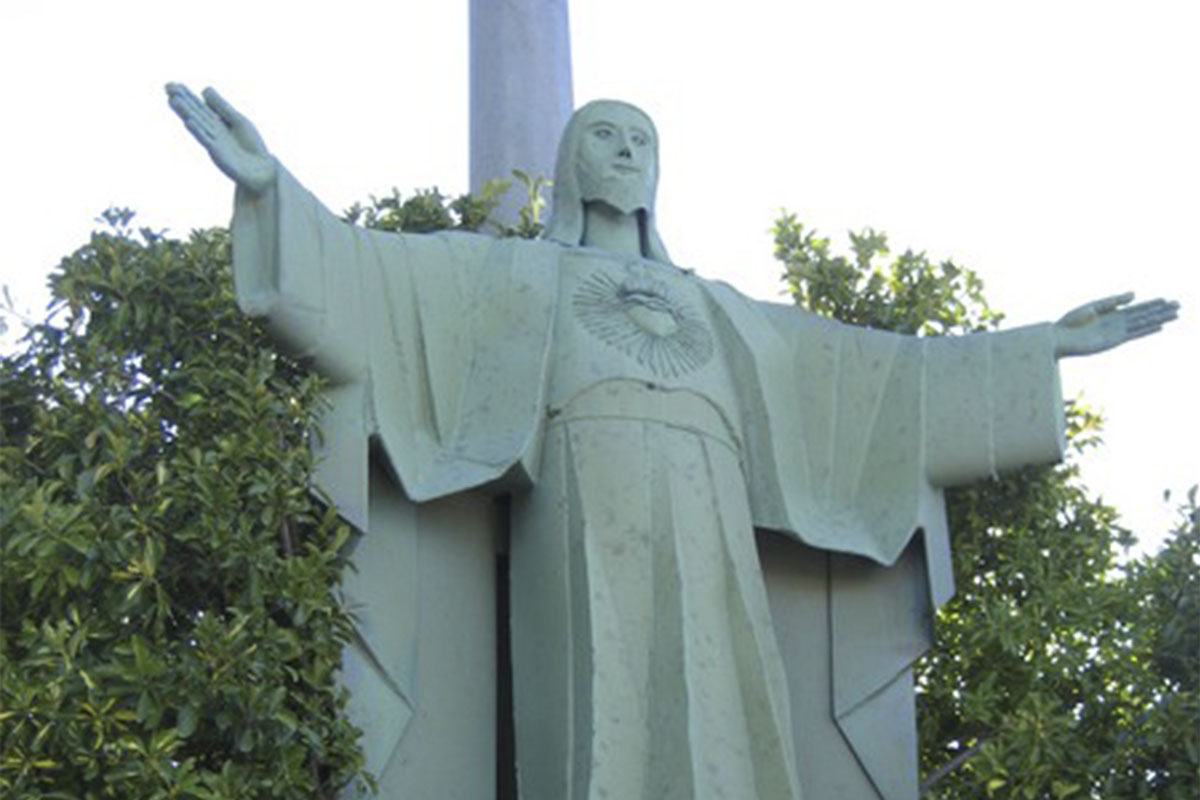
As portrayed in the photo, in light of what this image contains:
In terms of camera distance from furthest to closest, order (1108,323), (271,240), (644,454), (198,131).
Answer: (1108,323), (644,454), (271,240), (198,131)

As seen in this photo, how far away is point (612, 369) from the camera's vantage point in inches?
378

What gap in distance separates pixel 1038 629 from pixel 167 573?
3511mm

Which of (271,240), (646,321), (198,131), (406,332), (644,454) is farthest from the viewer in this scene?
(646,321)

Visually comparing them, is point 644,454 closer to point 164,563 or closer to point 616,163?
point 616,163

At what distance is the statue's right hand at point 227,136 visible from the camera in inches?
347

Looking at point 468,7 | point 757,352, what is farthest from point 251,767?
point 468,7

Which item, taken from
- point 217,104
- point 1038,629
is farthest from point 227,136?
point 1038,629

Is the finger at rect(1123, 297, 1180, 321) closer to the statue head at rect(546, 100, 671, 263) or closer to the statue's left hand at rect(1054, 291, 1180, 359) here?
the statue's left hand at rect(1054, 291, 1180, 359)

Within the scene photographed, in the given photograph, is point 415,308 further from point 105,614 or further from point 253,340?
point 105,614

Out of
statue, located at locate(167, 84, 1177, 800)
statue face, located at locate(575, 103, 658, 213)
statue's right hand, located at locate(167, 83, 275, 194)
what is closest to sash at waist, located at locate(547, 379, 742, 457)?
statue, located at locate(167, 84, 1177, 800)

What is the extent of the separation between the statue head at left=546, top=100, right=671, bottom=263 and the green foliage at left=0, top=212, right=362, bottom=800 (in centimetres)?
134

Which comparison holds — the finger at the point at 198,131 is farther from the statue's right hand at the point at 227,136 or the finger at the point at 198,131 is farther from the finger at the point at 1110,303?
the finger at the point at 1110,303

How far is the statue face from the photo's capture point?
1022 centimetres

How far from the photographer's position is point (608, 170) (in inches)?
402
